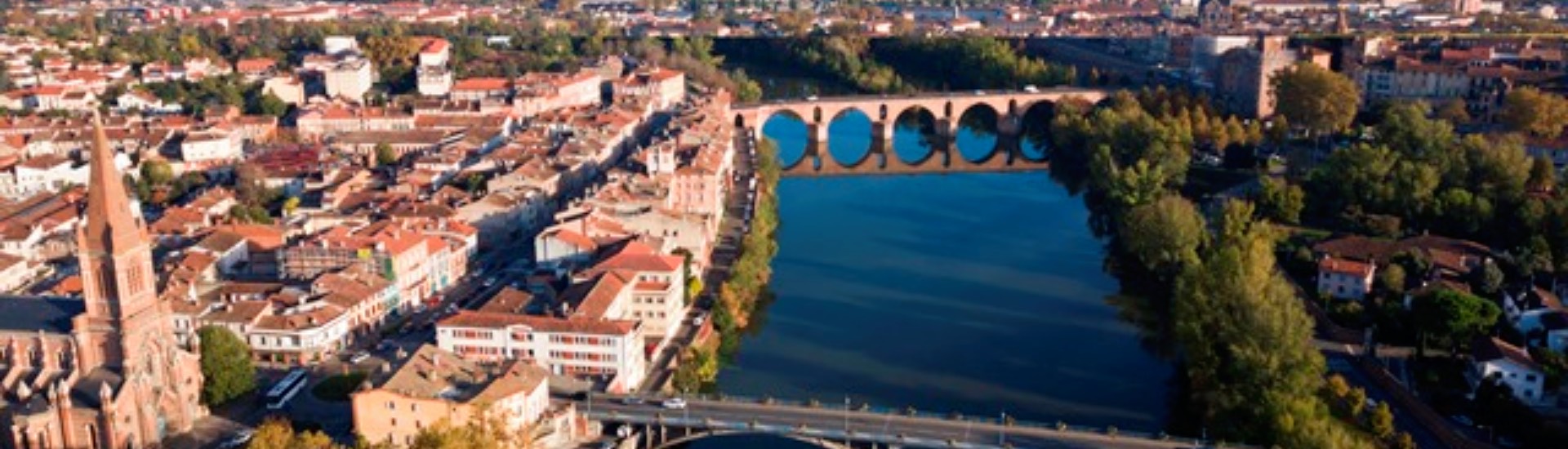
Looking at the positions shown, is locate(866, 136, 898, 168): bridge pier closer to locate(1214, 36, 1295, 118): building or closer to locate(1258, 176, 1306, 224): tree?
locate(1214, 36, 1295, 118): building

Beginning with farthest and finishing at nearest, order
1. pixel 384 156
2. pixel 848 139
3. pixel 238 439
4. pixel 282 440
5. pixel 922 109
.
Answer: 1. pixel 922 109
2. pixel 848 139
3. pixel 384 156
4. pixel 238 439
5. pixel 282 440

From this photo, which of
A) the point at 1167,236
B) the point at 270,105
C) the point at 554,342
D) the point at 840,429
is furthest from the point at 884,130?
the point at 840,429

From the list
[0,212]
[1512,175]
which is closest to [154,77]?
A: [0,212]

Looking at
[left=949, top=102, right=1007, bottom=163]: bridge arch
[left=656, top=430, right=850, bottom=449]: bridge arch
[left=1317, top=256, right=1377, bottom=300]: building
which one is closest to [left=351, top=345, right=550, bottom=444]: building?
[left=656, top=430, right=850, bottom=449]: bridge arch

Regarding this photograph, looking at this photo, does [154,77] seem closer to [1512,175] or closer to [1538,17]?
[1512,175]

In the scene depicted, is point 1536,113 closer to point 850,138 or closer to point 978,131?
point 978,131

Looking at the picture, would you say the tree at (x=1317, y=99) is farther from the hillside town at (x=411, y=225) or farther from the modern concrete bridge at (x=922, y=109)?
the hillside town at (x=411, y=225)

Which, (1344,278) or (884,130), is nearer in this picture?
(1344,278)
